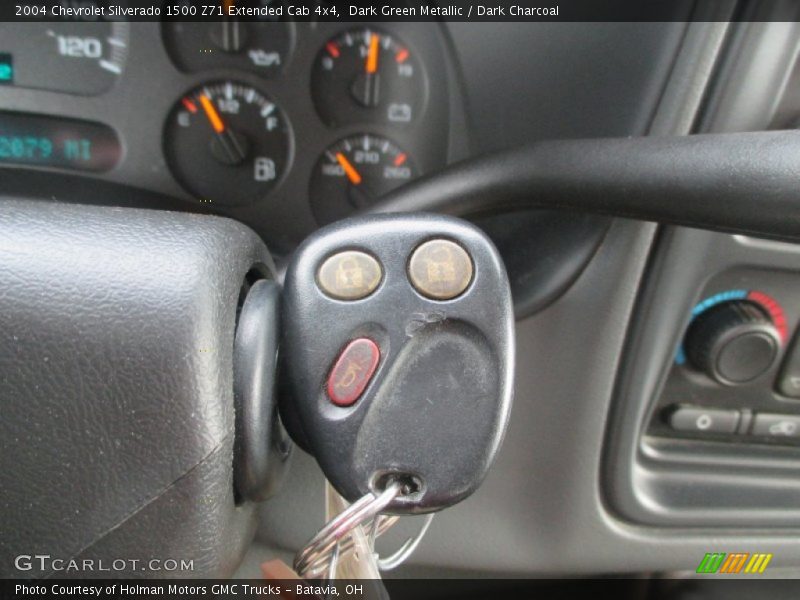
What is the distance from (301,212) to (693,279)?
463mm

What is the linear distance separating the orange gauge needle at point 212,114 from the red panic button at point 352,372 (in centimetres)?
54

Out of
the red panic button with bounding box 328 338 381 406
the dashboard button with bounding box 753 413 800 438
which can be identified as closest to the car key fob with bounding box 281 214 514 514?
the red panic button with bounding box 328 338 381 406

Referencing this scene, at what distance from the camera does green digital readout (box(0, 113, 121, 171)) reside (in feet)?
2.88

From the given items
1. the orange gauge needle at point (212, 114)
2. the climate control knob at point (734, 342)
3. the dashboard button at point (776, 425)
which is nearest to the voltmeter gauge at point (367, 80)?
the orange gauge needle at point (212, 114)

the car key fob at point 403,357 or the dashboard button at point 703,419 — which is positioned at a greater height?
the car key fob at point 403,357

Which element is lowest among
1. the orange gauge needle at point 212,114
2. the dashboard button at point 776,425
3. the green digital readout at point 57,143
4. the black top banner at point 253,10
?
the dashboard button at point 776,425

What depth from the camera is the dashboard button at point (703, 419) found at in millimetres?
784

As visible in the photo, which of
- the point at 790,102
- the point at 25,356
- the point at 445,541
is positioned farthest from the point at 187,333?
the point at 790,102

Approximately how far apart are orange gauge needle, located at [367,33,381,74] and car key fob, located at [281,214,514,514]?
0.48m

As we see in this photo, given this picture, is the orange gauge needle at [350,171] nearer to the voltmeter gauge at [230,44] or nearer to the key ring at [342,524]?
the voltmeter gauge at [230,44]

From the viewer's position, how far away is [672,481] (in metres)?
0.80

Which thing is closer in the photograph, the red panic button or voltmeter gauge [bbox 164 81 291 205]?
the red panic button

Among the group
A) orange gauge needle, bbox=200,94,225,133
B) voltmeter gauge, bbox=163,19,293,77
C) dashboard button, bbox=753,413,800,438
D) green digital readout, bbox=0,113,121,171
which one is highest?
voltmeter gauge, bbox=163,19,293,77

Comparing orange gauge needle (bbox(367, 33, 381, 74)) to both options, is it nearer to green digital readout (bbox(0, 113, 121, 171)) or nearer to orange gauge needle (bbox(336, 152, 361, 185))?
orange gauge needle (bbox(336, 152, 361, 185))
